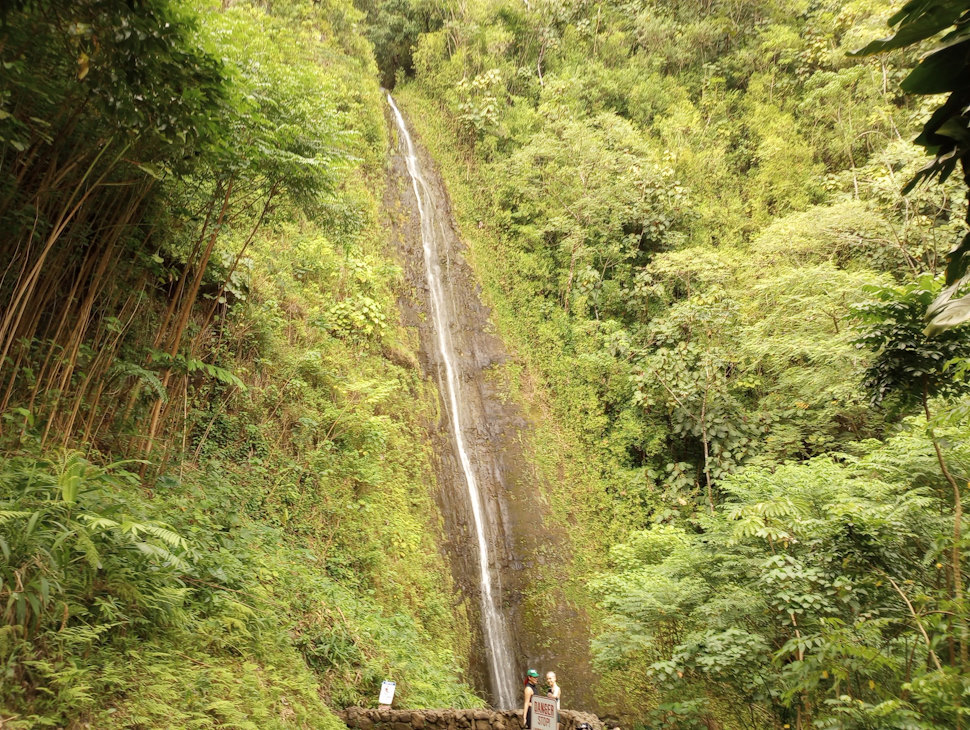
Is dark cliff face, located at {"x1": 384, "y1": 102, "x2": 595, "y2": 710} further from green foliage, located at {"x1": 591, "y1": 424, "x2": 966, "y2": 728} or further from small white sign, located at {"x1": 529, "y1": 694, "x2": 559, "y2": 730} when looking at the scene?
small white sign, located at {"x1": 529, "y1": 694, "x2": 559, "y2": 730}

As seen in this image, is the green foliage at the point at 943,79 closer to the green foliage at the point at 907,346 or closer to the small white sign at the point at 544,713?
the green foliage at the point at 907,346

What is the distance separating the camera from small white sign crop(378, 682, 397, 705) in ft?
17.4

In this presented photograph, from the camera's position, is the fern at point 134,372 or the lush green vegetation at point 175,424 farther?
the fern at point 134,372

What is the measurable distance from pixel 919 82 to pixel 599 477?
11.3m

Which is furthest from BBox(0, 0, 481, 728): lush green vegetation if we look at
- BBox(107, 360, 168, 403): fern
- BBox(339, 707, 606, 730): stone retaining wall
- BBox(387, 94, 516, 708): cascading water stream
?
BBox(387, 94, 516, 708): cascading water stream

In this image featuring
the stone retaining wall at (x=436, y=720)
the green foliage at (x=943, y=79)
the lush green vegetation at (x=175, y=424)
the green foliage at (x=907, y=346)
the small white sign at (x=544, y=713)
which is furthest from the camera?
the small white sign at (x=544, y=713)

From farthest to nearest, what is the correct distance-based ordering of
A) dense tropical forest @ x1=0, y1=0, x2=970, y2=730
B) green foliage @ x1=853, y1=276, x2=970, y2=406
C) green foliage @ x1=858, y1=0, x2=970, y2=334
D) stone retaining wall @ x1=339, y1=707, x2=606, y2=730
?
stone retaining wall @ x1=339, y1=707, x2=606, y2=730, green foliage @ x1=853, y1=276, x2=970, y2=406, dense tropical forest @ x1=0, y1=0, x2=970, y2=730, green foliage @ x1=858, y1=0, x2=970, y2=334

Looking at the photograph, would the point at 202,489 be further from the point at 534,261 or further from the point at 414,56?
the point at 414,56

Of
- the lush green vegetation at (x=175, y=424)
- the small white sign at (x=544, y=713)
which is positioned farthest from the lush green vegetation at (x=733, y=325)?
the lush green vegetation at (x=175, y=424)

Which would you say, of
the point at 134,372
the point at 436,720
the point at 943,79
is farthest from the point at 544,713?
the point at 943,79

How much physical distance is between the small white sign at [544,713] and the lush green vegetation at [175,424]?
1.30m

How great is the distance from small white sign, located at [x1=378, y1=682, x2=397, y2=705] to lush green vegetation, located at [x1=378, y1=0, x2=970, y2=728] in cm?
309

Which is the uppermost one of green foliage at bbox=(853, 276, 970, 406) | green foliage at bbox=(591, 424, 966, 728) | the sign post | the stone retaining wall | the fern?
green foliage at bbox=(853, 276, 970, 406)

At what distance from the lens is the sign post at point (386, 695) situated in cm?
531
